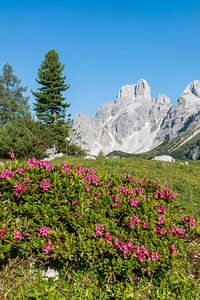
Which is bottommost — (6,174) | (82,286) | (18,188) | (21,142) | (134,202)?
(82,286)

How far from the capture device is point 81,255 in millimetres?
4664

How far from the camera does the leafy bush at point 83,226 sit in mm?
4723

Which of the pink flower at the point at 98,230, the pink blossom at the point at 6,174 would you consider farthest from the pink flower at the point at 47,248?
the pink blossom at the point at 6,174

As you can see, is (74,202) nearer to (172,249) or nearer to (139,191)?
(139,191)

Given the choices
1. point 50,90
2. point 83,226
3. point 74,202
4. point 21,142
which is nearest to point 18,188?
point 74,202

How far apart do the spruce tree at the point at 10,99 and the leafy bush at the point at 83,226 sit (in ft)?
199

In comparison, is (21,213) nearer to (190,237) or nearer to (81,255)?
(81,255)

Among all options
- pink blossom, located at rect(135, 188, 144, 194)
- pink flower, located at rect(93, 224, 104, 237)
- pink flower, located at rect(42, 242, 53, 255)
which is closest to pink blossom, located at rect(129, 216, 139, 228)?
pink flower, located at rect(93, 224, 104, 237)

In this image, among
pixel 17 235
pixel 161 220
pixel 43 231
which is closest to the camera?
pixel 17 235

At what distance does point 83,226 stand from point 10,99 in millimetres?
66202

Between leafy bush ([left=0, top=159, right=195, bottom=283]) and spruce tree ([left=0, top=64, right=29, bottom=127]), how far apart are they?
60.6 m

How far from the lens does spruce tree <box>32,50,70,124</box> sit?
55031mm

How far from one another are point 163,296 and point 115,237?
1.32 m

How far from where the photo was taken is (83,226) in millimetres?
4938
